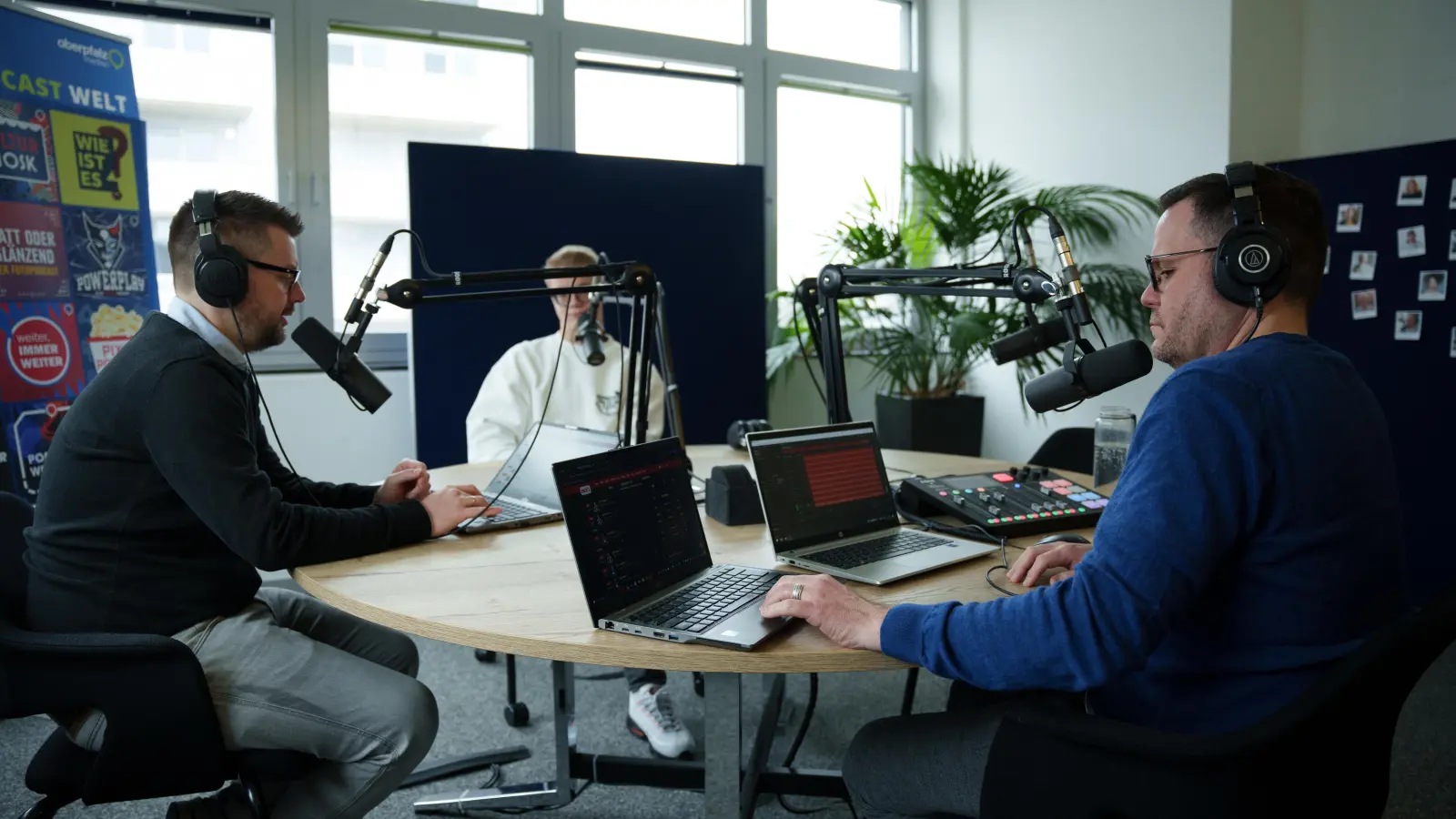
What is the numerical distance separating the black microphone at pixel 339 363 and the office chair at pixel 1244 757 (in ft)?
3.58

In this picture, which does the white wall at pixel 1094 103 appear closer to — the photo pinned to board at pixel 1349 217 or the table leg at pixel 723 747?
the photo pinned to board at pixel 1349 217

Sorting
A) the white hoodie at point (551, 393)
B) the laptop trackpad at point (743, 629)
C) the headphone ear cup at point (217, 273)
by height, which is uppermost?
the headphone ear cup at point (217, 273)

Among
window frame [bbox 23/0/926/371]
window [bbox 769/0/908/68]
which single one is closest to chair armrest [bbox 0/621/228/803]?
window frame [bbox 23/0/926/371]

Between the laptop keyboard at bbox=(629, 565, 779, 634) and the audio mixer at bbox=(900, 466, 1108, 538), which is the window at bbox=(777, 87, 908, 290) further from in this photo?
the laptop keyboard at bbox=(629, 565, 779, 634)

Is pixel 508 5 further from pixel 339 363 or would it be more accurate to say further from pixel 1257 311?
pixel 1257 311

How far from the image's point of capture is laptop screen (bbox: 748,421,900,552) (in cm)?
156

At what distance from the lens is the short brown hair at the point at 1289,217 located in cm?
121

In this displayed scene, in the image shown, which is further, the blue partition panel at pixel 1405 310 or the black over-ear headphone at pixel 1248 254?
the blue partition panel at pixel 1405 310

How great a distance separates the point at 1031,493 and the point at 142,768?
1.54 meters

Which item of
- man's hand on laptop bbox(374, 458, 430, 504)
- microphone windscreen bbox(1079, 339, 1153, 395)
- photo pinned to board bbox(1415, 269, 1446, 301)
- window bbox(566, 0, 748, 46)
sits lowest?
man's hand on laptop bbox(374, 458, 430, 504)

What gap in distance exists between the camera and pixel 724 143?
497 centimetres

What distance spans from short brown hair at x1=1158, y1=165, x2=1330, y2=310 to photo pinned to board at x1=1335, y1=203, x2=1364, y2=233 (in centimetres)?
299

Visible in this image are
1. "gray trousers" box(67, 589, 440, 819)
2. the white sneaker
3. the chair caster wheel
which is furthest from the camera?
the chair caster wheel

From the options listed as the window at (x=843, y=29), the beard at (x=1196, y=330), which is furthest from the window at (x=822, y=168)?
the beard at (x=1196, y=330)
